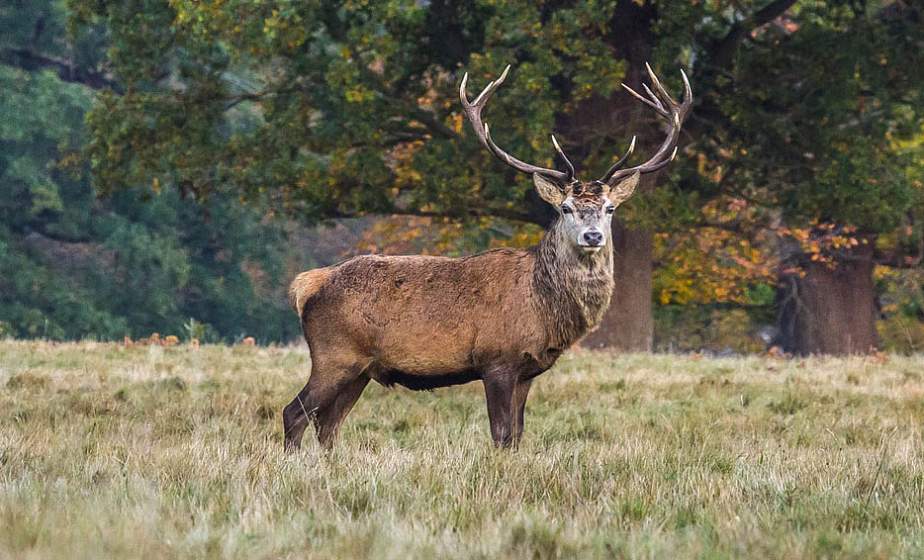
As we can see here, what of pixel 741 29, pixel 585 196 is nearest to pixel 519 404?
pixel 585 196

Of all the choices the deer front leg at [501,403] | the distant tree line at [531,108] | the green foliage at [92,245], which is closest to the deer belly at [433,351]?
the deer front leg at [501,403]

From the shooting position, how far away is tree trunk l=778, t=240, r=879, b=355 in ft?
72.7

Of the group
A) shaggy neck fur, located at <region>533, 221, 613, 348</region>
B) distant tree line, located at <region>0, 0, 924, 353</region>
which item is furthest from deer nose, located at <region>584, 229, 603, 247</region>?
distant tree line, located at <region>0, 0, 924, 353</region>

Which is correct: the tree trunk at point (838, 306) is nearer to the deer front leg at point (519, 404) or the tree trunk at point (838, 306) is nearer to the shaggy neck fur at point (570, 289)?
the shaggy neck fur at point (570, 289)

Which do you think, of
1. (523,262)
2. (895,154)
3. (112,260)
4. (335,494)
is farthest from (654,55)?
(112,260)

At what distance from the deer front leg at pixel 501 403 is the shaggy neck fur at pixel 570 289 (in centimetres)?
38

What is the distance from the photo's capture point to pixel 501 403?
25.7 ft

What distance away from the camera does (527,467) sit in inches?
253

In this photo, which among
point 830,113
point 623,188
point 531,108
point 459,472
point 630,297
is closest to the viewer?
point 459,472

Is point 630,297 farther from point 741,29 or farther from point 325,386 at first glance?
point 325,386

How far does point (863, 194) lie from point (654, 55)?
3.04 m

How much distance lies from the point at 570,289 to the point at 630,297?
10.6m

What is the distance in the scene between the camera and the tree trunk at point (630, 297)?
18.4 metres

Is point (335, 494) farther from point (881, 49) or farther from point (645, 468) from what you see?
point (881, 49)
